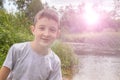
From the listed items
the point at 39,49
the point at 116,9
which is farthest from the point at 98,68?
the point at 116,9

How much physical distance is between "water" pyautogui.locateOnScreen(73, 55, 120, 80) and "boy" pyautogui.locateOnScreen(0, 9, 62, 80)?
600cm

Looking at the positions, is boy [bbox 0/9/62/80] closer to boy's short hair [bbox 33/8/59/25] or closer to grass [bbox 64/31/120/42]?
boy's short hair [bbox 33/8/59/25]

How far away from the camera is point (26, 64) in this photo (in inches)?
106

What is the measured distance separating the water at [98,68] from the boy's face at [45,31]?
607 centimetres

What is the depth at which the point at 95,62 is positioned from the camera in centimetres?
1122

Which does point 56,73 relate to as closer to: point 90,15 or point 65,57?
point 65,57

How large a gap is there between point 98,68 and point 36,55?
760 cm

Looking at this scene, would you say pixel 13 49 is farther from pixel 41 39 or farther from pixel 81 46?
pixel 81 46

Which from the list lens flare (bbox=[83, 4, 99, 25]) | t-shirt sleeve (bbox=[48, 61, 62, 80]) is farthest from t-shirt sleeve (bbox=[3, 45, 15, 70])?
lens flare (bbox=[83, 4, 99, 25])

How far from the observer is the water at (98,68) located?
29.2ft

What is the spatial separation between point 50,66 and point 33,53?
0.56ft

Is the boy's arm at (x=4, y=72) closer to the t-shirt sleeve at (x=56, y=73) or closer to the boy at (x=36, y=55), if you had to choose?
the boy at (x=36, y=55)

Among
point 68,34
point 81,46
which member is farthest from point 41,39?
point 68,34

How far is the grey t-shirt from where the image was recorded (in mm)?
2678
